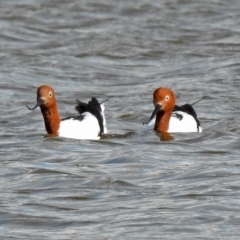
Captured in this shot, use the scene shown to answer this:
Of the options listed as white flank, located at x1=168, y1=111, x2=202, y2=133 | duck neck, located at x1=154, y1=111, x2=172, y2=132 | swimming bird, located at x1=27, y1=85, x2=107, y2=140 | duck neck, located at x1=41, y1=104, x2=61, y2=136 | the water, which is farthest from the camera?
duck neck, located at x1=154, y1=111, x2=172, y2=132

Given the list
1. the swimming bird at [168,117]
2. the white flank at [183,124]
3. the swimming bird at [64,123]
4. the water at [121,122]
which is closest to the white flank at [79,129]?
the swimming bird at [64,123]

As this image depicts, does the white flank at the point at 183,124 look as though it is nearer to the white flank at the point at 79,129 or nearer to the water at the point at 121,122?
the water at the point at 121,122

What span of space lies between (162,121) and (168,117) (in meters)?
0.12

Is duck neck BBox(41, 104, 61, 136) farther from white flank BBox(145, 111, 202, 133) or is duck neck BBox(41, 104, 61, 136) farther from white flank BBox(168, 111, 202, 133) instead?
white flank BBox(168, 111, 202, 133)

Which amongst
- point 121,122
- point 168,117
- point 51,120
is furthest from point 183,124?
point 51,120

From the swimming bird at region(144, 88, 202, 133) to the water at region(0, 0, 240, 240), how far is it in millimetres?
179

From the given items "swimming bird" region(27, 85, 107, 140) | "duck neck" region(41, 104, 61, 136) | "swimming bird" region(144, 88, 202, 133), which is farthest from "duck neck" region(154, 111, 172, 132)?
"duck neck" region(41, 104, 61, 136)

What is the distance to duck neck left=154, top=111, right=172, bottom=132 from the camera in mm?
13633

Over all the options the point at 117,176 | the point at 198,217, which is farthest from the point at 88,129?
the point at 198,217

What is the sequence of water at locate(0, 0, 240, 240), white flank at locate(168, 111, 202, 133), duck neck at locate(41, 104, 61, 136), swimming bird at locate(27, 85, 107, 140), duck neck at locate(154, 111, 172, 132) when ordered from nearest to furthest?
water at locate(0, 0, 240, 240) → swimming bird at locate(27, 85, 107, 140) → duck neck at locate(41, 104, 61, 136) → white flank at locate(168, 111, 202, 133) → duck neck at locate(154, 111, 172, 132)

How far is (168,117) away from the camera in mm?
13727

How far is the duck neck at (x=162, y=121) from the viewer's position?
1363 cm

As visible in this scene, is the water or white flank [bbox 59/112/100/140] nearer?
the water

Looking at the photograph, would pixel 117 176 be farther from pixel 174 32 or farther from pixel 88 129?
pixel 174 32
